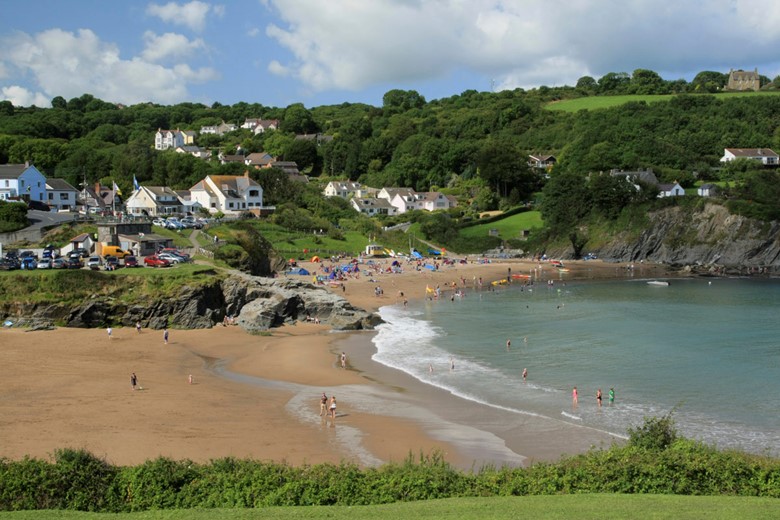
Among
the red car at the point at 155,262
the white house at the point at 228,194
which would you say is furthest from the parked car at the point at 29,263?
the white house at the point at 228,194

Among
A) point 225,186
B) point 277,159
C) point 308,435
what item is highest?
point 277,159

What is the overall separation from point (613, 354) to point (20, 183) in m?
52.8

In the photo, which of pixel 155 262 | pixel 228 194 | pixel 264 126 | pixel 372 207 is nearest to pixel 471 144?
pixel 372 207

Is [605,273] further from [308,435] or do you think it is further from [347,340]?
[308,435]

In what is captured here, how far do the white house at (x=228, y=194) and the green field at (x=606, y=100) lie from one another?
76.3 m

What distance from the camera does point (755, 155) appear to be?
102m

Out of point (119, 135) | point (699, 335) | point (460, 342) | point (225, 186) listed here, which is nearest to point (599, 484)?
point (460, 342)

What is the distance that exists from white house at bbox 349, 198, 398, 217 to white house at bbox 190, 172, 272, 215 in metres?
19.8

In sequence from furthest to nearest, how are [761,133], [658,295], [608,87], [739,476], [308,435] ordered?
[608,87] → [761,133] → [658,295] → [308,435] → [739,476]

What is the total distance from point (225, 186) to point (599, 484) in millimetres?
72012

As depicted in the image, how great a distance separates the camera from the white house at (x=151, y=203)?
76.4m

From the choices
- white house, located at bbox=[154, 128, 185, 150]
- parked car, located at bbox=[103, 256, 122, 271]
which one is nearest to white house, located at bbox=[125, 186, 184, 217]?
parked car, located at bbox=[103, 256, 122, 271]

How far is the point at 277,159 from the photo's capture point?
419 feet

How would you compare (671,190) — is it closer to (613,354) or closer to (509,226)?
(509,226)
